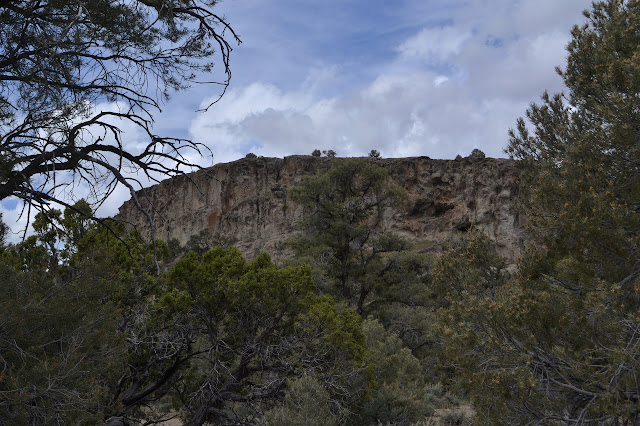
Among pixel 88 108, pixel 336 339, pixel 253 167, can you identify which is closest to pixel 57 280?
pixel 88 108

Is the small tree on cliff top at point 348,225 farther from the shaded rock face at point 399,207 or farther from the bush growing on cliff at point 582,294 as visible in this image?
→ the shaded rock face at point 399,207

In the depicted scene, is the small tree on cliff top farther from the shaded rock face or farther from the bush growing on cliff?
the shaded rock face

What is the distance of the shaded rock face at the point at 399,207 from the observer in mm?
55094

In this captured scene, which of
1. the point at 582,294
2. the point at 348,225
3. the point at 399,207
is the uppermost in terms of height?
the point at 399,207

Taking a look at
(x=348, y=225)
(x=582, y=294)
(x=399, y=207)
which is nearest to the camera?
(x=582, y=294)

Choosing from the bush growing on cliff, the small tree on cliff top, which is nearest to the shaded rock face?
the small tree on cliff top

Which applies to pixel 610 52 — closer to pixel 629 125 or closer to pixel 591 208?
pixel 629 125

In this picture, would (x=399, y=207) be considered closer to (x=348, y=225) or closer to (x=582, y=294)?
(x=348, y=225)

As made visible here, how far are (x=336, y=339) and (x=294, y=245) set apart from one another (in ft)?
45.8

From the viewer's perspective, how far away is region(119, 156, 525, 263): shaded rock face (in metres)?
55.1

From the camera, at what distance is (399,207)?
58406mm

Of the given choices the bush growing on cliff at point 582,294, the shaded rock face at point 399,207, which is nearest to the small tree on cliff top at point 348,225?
the bush growing on cliff at point 582,294

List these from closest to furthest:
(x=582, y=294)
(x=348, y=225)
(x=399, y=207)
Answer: (x=582, y=294) < (x=348, y=225) < (x=399, y=207)

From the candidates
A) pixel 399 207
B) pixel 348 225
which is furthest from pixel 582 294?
pixel 399 207
